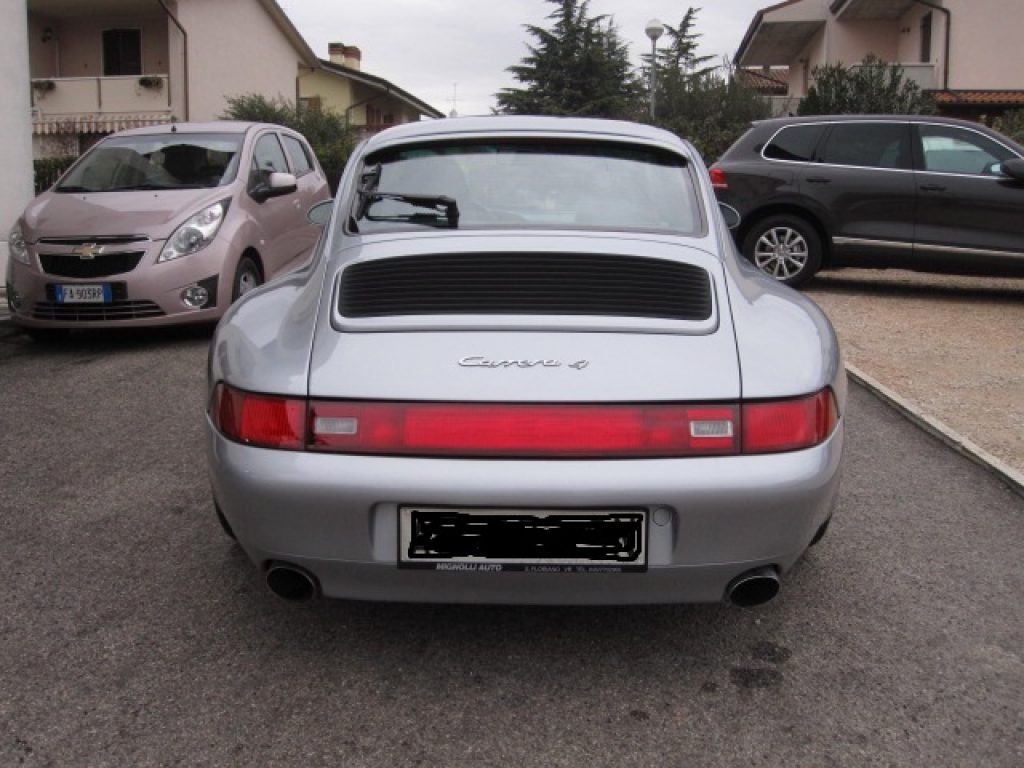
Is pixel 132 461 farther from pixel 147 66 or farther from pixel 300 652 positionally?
pixel 147 66

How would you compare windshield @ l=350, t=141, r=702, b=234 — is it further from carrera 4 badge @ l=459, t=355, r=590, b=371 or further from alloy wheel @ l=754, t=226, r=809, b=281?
alloy wheel @ l=754, t=226, r=809, b=281

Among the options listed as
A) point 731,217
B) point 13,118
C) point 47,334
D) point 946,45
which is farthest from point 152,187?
point 946,45

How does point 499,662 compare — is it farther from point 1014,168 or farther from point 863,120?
point 863,120

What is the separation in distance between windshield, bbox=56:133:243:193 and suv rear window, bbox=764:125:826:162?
16.8ft

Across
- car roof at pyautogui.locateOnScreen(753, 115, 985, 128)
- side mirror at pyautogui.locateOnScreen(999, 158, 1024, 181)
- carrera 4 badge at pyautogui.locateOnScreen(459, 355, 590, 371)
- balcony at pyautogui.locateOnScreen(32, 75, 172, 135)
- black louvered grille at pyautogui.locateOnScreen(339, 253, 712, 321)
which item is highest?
balcony at pyautogui.locateOnScreen(32, 75, 172, 135)

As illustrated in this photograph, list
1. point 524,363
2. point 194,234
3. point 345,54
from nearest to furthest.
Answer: point 524,363 < point 194,234 < point 345,54

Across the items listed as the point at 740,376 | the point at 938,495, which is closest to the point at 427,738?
the point at 740,376

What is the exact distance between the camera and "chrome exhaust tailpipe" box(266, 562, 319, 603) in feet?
8.85

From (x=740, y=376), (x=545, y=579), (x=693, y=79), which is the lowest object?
(x=545, y=579)

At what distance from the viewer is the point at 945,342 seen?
795 centimetres

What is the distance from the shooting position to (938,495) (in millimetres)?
4480

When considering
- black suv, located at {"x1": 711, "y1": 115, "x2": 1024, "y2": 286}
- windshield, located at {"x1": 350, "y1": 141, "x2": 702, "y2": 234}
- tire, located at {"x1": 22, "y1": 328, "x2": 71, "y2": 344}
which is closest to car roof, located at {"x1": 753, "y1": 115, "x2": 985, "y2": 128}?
black suv, located at {"x1": 711, "y1": 115, "x2": 1024, "y2": 286}

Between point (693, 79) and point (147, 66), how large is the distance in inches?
630

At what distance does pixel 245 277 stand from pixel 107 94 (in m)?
23.9
